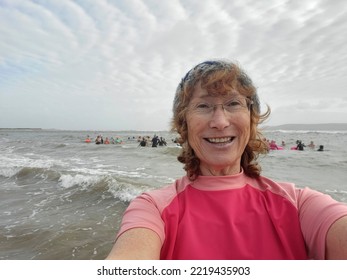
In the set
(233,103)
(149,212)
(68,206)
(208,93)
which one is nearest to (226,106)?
(233,103)

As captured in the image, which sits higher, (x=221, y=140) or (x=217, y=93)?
(x=217, y=93)

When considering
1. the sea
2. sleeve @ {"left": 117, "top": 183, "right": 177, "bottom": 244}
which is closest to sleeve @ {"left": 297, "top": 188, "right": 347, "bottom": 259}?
sleeve @ {"left": 117, "top": 183, "right": 177, "bottom": 244}

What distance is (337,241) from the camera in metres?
1.69

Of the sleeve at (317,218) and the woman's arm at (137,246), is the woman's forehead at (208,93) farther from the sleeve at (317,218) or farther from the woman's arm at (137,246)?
the woman's arm at (137,246)

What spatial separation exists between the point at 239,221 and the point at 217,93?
3.31 ft

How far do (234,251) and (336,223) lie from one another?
68 centimetres

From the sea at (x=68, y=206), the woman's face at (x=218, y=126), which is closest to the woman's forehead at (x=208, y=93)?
the woman's face at (x=218, y=126)

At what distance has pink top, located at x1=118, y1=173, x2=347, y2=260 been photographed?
182 centimetres

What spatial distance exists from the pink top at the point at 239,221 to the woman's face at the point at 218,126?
0.28m

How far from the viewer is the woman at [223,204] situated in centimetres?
181

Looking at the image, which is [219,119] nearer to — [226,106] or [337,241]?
[226,106]

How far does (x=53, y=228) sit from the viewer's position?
19.0 feet

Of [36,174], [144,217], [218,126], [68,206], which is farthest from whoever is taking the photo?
[36,174]

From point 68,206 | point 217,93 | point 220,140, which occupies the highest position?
Result: point 217,93
